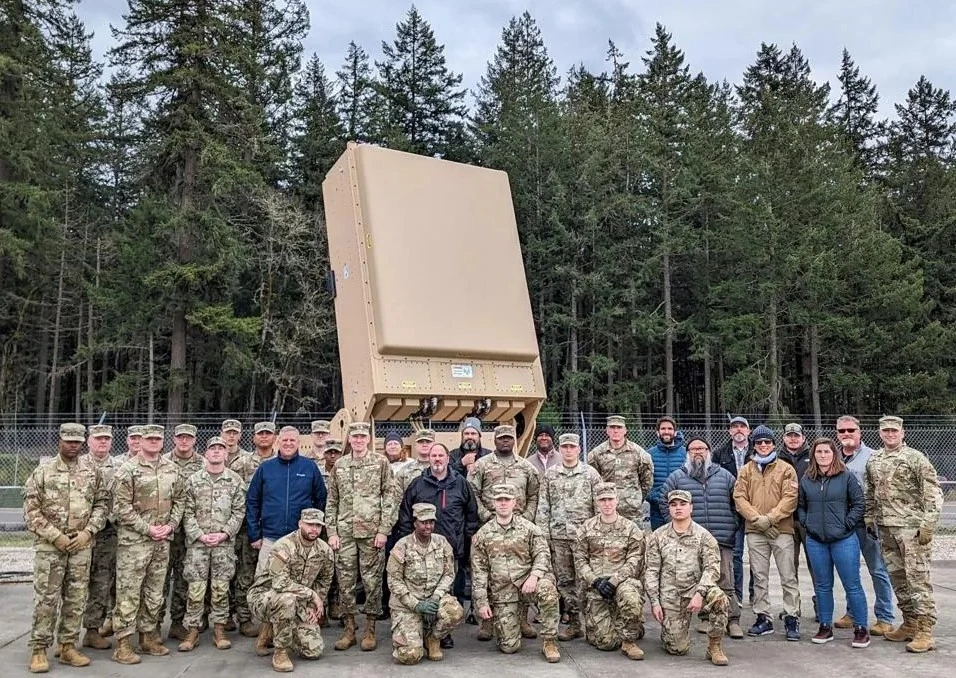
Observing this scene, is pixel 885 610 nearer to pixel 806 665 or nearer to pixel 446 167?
pixel 806 665

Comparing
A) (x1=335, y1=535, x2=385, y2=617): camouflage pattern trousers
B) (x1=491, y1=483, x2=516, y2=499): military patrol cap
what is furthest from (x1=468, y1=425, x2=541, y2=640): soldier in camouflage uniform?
(x1=335, y1=535, x2=385, y2=617): camouflage pattern trousers

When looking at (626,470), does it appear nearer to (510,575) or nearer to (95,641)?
(510,575)

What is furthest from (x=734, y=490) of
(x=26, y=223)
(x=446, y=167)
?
(x=26, y=223)

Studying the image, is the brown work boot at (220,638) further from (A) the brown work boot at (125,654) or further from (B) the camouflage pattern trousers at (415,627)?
(B) the camouflage pattern trousers at (415,627)

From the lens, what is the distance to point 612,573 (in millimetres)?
5770

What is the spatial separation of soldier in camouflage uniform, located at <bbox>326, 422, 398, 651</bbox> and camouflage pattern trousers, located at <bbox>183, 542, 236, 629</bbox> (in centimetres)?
82

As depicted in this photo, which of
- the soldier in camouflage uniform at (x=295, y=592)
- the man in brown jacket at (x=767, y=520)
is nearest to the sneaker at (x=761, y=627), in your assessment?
the man in brown jacket at (x=767, y=520)

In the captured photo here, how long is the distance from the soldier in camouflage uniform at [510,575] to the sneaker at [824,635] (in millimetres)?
1994

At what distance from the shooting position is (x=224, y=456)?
624 cm

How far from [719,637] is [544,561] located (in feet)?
4.21

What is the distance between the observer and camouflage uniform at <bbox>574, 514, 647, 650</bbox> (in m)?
5.62

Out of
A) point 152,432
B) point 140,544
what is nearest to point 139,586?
point 140,544

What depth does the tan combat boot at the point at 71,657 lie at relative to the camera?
5.30 metres

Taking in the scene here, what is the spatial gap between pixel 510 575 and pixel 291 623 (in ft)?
5.10
